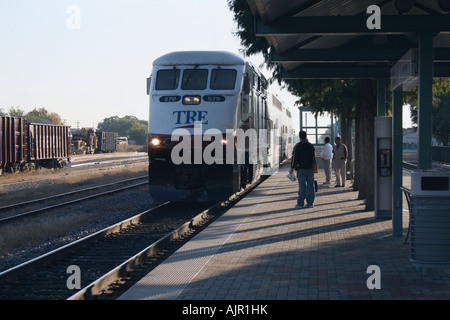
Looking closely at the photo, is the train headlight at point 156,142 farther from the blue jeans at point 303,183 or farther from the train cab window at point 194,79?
the blue jeans at point 303,183

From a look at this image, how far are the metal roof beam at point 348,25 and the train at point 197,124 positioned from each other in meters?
6.54

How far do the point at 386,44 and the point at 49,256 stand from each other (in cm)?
643

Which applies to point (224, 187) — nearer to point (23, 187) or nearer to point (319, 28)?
point (319, 28)

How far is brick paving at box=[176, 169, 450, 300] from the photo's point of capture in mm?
6480

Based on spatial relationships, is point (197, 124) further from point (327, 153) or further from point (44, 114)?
point (44, 114)

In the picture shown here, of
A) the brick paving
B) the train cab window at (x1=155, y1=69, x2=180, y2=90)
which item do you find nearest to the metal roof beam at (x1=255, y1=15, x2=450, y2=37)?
the brick paving

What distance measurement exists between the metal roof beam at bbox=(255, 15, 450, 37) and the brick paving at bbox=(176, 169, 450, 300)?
2968mm

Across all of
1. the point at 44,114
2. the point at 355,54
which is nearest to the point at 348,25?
the point at 355,54

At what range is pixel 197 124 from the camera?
14.8 meters

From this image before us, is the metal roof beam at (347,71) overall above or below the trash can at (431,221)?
above

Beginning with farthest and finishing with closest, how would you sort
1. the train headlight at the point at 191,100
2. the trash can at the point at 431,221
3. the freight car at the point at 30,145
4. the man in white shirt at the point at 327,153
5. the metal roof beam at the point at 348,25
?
the freight car at the point at 30,145 → the man in white shirt at the point at 327,153 → the train headlight at the point at 191,100 → the metal roof beam at the point at 348,25 → the trash can at the point at 431,221

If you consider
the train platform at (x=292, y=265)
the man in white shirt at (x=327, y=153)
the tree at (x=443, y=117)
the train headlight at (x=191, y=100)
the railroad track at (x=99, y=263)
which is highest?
the tree at (x=443, y=117)

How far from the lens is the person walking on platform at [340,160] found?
2036cm

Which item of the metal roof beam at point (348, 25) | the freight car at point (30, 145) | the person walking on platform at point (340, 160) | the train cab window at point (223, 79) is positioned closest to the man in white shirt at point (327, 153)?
the person walking on platform at point (340, 160)
